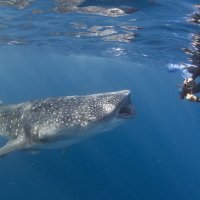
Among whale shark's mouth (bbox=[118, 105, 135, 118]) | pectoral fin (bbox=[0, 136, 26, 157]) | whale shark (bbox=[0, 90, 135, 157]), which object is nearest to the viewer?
whale shark's mouth (bbox=[118, 105, 135, 118])

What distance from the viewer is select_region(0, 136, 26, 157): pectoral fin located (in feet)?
28.5

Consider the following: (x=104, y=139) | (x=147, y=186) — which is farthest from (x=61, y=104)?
(x=104, y=139)

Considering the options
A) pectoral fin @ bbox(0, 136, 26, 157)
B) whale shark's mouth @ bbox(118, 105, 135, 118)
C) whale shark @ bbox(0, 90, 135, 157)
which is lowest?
pectoral fin @ bbox(0, 136, 26, 157)

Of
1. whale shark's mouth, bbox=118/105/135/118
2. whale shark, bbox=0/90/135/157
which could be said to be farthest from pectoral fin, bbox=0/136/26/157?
whale shark's mouth, bbox=118/105/135/118

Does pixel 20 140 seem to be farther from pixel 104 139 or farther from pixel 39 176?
pixel 104 139

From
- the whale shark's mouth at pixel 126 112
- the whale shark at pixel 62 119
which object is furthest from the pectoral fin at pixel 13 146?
the whale shark's mouth at pixel 126 112

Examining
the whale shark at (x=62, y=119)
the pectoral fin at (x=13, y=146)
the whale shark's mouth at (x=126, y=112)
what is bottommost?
the pectoral fin at (x=13, y=146)

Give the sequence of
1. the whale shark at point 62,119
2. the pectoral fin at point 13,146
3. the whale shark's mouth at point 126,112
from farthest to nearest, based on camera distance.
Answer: the pectoral fin at point 13,146, the whale shark at point 62,119, the whale shark's mouth at point 126,112

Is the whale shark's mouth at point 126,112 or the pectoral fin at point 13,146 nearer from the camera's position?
the whale shark's mouth at point 126,112

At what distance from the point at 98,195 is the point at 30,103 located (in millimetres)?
14100

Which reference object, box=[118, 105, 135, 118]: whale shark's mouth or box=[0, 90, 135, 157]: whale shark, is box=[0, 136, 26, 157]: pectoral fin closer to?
box=[0, 90, 135, 157]: whale shark

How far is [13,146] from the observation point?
9.00 metres

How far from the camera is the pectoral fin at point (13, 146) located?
8.68m

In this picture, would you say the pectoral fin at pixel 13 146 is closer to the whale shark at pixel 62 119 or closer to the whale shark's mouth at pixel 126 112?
the whale shark at pixel 62 119
